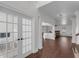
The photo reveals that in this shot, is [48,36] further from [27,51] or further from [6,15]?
[6,15]

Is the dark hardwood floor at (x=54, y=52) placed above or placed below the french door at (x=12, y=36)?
below

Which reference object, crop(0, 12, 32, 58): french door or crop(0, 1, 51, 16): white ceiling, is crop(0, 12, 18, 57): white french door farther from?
crop(0, 1, 51, 16): white ceiling

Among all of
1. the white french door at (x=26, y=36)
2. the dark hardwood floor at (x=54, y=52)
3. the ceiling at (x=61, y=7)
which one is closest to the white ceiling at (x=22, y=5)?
the white french door at (x=26, y=36)

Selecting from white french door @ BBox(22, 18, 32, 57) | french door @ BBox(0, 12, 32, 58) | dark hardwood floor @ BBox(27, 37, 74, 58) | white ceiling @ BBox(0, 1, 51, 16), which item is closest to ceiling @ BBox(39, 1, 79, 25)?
white ceiling @ BBox(0, 1, 51, 16)

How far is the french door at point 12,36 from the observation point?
301 centimetres

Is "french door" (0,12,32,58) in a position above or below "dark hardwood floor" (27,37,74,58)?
above

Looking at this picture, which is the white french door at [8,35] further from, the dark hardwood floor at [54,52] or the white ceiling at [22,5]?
the dark hardwood floor at [54,52]

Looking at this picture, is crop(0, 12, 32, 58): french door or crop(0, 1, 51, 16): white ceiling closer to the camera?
crop(0, 12, 32, 58): french door

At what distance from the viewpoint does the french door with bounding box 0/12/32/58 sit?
9.88 feet

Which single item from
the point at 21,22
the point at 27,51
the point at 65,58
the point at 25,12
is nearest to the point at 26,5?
the point at 25,12

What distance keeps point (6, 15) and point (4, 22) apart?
253mm

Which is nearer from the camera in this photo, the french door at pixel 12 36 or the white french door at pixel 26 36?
the french door at pixel 12 36

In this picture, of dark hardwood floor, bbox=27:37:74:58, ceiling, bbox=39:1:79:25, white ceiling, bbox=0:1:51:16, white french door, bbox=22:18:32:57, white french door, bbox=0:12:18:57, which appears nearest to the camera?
white french door, bbox=0:12:18:57

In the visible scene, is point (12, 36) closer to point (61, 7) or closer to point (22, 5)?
point (22, 5)
